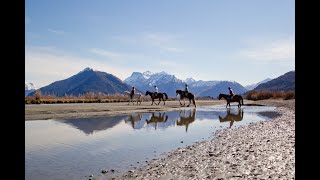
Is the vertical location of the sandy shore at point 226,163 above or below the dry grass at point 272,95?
below

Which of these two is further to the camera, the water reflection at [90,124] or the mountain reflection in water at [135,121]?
the mountain reflection in water at [135,121]

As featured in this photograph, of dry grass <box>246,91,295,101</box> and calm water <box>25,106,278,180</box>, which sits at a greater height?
dry grass <box>246,91,295,101</box>

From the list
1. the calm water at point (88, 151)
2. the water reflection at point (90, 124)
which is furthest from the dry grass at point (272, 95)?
the calm water at point (88, 151)

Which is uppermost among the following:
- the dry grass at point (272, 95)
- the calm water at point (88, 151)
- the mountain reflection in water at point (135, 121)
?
the dry grass at point (272, 95)

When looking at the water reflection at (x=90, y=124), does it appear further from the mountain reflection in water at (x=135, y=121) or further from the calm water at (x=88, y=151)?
the calm water at (x=88, y=151)

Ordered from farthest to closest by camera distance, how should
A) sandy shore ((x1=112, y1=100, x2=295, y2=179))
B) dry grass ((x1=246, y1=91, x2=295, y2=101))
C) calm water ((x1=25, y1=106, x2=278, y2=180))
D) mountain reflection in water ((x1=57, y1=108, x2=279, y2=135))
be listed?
dry grass ((x1=246, y1=91, x2=295, y2=101))
mountain reflection in water ((x1=57, y1=108, x2=279, y2=135))
calm water ((x1=25, y1=106, x2=278, y2=180))
sandy shore ((x1=112, y1=100, x2=295, y2=179))

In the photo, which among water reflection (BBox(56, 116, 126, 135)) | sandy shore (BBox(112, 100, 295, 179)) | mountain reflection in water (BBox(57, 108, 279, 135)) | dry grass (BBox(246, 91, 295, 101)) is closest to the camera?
sandy shore (BBox(112, 100, 295, 179))

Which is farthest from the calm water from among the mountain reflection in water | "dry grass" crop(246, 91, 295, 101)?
"dry grass" crop(246, 91, 295, 101)

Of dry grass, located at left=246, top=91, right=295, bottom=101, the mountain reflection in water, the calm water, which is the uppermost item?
dry grass, located at left=246, top=91, right=295, bottom=101

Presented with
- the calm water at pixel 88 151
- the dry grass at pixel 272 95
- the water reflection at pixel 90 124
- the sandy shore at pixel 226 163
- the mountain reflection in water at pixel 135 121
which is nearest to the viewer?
the sandy shore at pixel 226 163

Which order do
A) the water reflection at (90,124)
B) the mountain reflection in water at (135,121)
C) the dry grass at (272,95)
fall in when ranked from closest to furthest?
the water reflection at (90,124) → the mountain reflection in water at (135,121) → the dry grass at (272,95)

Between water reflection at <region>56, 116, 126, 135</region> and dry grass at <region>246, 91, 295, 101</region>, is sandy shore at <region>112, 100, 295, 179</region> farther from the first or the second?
dry grass at <region>246, 91, 295, 101</region>
